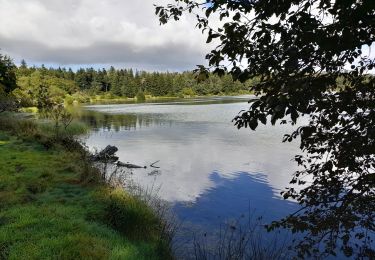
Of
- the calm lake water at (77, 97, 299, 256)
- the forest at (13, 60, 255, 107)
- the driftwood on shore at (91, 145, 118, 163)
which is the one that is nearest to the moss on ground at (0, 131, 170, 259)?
the calm lake water at (77, 97, 299, 256)

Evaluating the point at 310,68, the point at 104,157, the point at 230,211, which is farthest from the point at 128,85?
the point at 310,68

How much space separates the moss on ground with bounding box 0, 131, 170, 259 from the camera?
21.1ft

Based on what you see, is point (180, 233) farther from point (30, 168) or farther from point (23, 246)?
point (30, 168)

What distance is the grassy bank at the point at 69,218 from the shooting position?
6.45 meters

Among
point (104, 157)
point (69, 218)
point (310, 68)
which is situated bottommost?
point (104, 157)

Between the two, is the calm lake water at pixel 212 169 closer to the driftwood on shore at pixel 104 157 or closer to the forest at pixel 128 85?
the driftwood on shore at pixel 104 157

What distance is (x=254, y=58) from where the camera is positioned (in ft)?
13.0

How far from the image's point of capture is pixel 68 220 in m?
7.91

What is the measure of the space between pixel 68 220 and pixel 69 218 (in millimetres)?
267

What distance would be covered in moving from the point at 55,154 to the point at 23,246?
37.3ft

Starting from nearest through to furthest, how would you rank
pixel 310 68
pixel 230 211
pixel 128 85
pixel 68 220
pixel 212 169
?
pixel 310 68
pixel 68 220
pixel 230 211
pixel 212 169
pixel 128 85

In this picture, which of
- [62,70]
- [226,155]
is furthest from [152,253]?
[62,70]

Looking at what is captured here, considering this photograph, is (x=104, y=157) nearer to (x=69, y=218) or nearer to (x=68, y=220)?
(x=69, y=218)

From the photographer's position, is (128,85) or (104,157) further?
(128,85)
